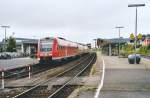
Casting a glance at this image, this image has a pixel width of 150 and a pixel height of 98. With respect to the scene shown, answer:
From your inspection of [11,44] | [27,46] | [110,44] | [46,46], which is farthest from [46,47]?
[27,46]

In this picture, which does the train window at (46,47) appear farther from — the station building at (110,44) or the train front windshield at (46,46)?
the station building at (110,44)

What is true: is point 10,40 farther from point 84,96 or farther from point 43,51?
point 84,96

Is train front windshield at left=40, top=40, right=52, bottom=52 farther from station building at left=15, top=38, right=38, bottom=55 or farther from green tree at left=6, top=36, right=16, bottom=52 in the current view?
green tree at left=6, top=36, right=16, bottom=52

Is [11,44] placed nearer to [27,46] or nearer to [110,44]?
[27,46]

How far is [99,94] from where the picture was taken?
1484 cm

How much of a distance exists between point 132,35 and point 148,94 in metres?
24.8

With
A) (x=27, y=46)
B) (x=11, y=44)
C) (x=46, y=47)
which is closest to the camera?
(x=46, y=47)

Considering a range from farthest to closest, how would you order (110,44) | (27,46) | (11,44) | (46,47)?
(27,46) → (11,44) → (110,44) → (46,47)

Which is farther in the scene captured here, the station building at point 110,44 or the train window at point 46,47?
the station building at point 110,44

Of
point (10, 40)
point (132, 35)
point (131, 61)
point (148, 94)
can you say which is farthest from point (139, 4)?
point (10, 40)

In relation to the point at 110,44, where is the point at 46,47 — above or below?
below

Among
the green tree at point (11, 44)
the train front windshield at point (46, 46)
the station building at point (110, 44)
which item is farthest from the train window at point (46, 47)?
the green tree at point (11, 44)

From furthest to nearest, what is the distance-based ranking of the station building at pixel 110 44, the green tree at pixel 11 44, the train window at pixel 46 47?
1. the green tree at pixel 11 44
2. the station building at pixel 110 44
3. the train window at pixel 46 47

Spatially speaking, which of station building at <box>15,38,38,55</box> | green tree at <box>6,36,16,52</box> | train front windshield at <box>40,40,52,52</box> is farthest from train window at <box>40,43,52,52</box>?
green tree at <box>6,36,16,52</box>
